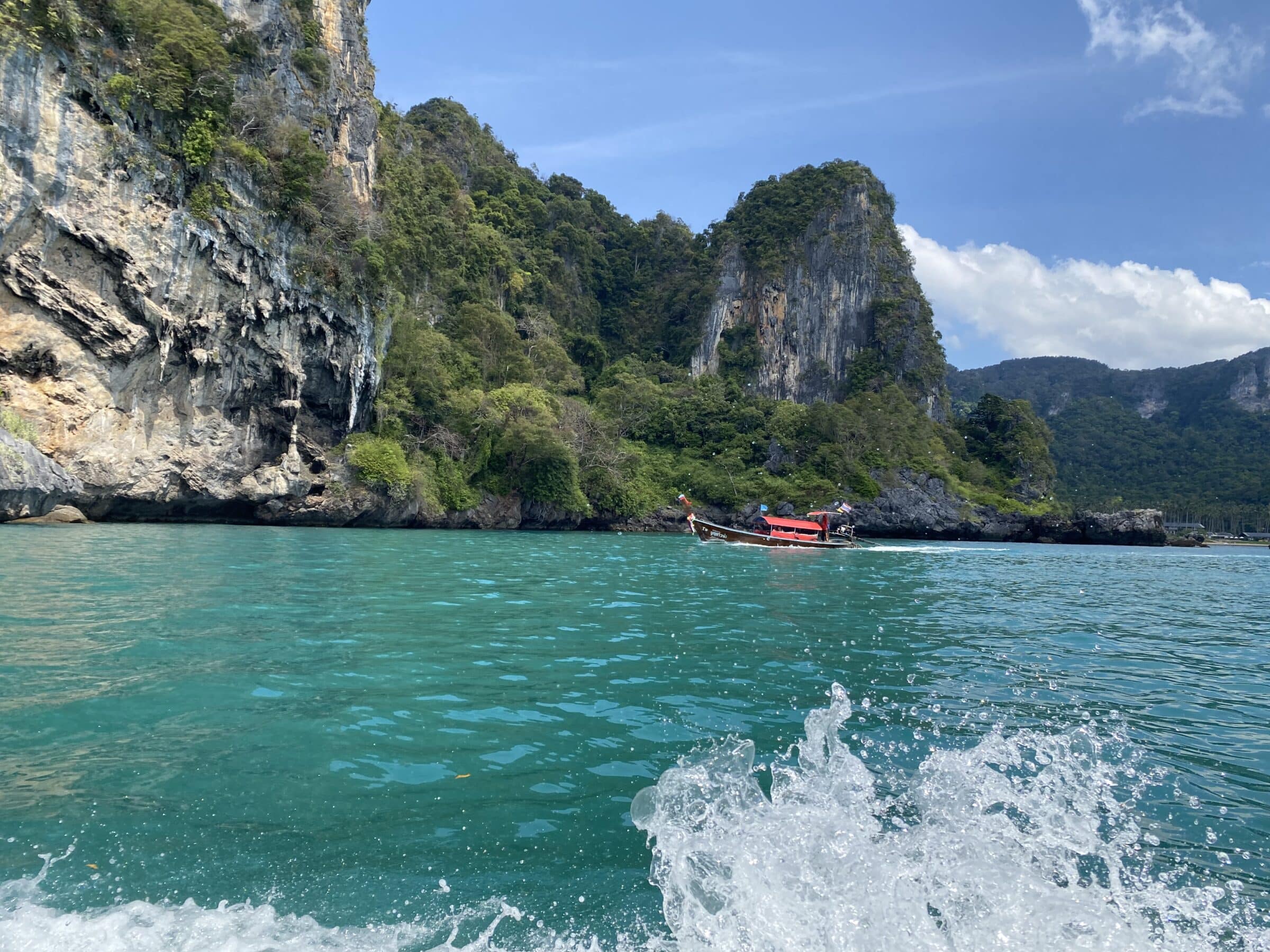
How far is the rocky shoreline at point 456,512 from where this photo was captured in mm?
20016

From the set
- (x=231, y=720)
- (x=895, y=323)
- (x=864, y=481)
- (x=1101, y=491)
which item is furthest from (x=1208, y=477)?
(x=231, y=720)

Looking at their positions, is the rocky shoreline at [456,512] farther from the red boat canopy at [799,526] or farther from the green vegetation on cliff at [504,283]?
the red boat canopy at [799,526]

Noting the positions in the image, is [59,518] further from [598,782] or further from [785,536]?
[785,536]

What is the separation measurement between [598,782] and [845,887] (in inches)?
60.2

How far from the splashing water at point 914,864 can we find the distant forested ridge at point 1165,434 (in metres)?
72.7

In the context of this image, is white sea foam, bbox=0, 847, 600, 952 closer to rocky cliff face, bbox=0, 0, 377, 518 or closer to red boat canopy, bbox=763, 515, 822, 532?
rocky cliff face, bbox=0, 0, 377, 518

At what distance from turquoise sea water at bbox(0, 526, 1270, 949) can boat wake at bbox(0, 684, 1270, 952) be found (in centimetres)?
1

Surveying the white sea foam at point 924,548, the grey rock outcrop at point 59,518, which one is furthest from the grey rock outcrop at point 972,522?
the grey rock outcrop at point 59,518

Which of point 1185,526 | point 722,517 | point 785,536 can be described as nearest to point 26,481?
point 785,536

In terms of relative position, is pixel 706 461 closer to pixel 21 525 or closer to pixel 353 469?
pixel 353 469

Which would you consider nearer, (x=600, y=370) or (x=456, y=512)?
(x=456, y=512)

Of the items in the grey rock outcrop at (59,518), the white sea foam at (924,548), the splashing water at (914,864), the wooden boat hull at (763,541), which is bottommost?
the white sea foam at (924,548)

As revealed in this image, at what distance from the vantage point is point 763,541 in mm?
31188

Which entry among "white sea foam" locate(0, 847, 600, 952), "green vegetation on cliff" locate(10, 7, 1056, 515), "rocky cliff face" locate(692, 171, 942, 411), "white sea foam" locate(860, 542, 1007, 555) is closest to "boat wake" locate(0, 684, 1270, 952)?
"white sea foam" locate(0, 847, 600, 952)
